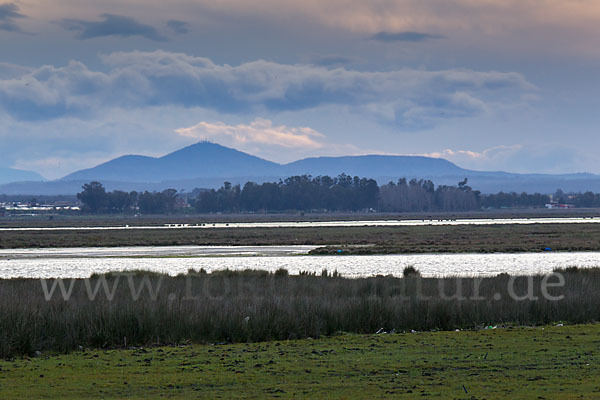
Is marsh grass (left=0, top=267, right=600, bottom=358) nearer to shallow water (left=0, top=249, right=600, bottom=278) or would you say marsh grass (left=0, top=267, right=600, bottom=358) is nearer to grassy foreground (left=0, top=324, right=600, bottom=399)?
grassy foreground (left=0, top=324, right=600, bottom=399)

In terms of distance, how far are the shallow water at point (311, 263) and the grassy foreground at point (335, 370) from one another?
24675mm

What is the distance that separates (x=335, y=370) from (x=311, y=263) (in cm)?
3728

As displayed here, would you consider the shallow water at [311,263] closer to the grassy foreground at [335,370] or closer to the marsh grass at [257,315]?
the marsh grass at [257,315]

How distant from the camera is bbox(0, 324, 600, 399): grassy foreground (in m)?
11.7

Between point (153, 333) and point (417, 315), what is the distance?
6.46m

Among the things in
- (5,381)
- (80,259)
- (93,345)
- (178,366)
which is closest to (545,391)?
(178,366)

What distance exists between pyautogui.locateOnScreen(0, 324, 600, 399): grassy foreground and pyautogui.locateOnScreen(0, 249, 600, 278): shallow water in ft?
81.0

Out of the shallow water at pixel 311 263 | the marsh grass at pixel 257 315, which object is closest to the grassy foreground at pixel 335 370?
the marsh grass at pixel 257 315

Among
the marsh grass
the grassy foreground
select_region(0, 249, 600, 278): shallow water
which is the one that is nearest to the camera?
the grassy foreground

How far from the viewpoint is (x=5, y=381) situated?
1261 centimetres

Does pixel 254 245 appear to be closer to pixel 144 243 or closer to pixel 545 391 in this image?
pixel 144 243

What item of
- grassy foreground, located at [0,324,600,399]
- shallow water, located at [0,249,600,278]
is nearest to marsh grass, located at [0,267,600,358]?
grassy foreground, located at [0,324,600,399]

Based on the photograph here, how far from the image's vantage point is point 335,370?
13.5 m

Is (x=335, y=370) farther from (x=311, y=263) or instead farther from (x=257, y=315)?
(x=311, y=263)
